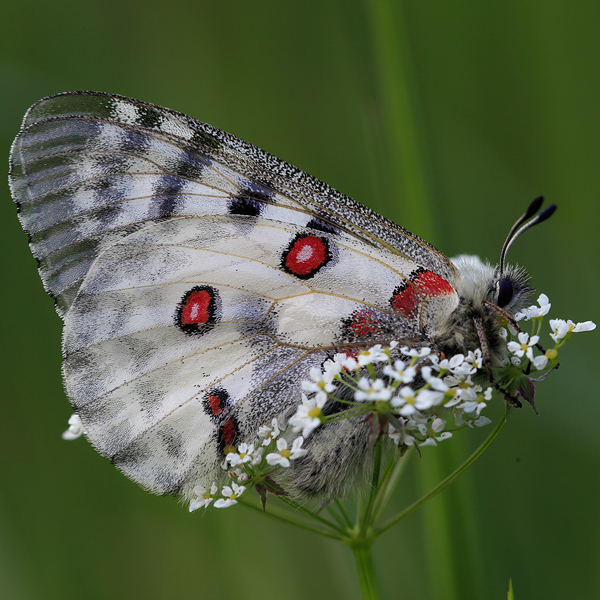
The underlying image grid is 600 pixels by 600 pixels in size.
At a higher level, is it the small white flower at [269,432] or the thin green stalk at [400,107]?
the thin green stalk at [400,107]

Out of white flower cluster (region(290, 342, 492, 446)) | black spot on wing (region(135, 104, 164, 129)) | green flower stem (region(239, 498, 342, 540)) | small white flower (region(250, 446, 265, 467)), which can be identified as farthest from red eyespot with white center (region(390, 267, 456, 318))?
black spot on wing (region(135, 104, 164, 129))

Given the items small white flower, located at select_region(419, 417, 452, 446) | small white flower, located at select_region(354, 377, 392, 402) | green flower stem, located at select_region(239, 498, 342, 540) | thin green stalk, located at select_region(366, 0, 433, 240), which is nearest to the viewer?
small white flower, located at select_region(354, 377, 392, 402)

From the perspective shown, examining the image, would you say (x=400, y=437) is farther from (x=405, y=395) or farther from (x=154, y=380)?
(x=154, y=380)

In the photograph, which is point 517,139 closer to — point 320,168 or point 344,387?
point 320,168

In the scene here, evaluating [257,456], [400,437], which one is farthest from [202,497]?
[400,437]

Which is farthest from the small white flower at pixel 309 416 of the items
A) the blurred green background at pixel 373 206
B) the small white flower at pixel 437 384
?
the blurred green background at pixel 373 206

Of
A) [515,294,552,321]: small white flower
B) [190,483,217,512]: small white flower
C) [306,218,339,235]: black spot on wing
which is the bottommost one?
[190,483,217,512]: small white flower

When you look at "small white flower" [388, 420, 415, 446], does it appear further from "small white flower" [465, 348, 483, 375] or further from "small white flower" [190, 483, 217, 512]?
"small white flower" [190, 483, 217, 512]

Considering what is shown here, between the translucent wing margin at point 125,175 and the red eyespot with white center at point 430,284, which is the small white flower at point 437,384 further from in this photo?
the translucent wing margin at point 125,175
